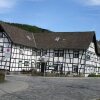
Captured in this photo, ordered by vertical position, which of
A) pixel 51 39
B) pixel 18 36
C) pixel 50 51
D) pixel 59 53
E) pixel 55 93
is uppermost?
pixel 51 39

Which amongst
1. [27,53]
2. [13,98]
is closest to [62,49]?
[27,53]

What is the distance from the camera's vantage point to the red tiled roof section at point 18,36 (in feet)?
184

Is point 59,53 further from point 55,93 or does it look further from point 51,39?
point 55,93

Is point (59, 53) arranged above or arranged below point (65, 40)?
below

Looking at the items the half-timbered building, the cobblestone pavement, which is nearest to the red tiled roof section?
the half-timbered building

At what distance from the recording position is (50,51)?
62.1 m

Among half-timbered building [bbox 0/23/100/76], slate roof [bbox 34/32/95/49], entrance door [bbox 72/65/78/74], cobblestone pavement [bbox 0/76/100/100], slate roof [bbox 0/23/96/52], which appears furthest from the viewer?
slate roof [bbox 34/32/95/49]

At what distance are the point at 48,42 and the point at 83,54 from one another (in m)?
8.17

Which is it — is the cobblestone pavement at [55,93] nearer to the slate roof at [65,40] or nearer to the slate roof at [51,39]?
the slate roof at [51,39]

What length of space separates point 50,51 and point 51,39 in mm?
3237

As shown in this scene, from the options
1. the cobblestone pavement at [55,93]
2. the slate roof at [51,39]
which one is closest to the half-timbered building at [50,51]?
the slate roof at [51,39]

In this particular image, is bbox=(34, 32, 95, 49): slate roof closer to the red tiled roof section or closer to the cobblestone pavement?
the red tiled roof section

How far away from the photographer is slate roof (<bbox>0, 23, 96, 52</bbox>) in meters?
57.9

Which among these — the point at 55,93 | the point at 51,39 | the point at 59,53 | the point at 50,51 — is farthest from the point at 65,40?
the point at 55,93
